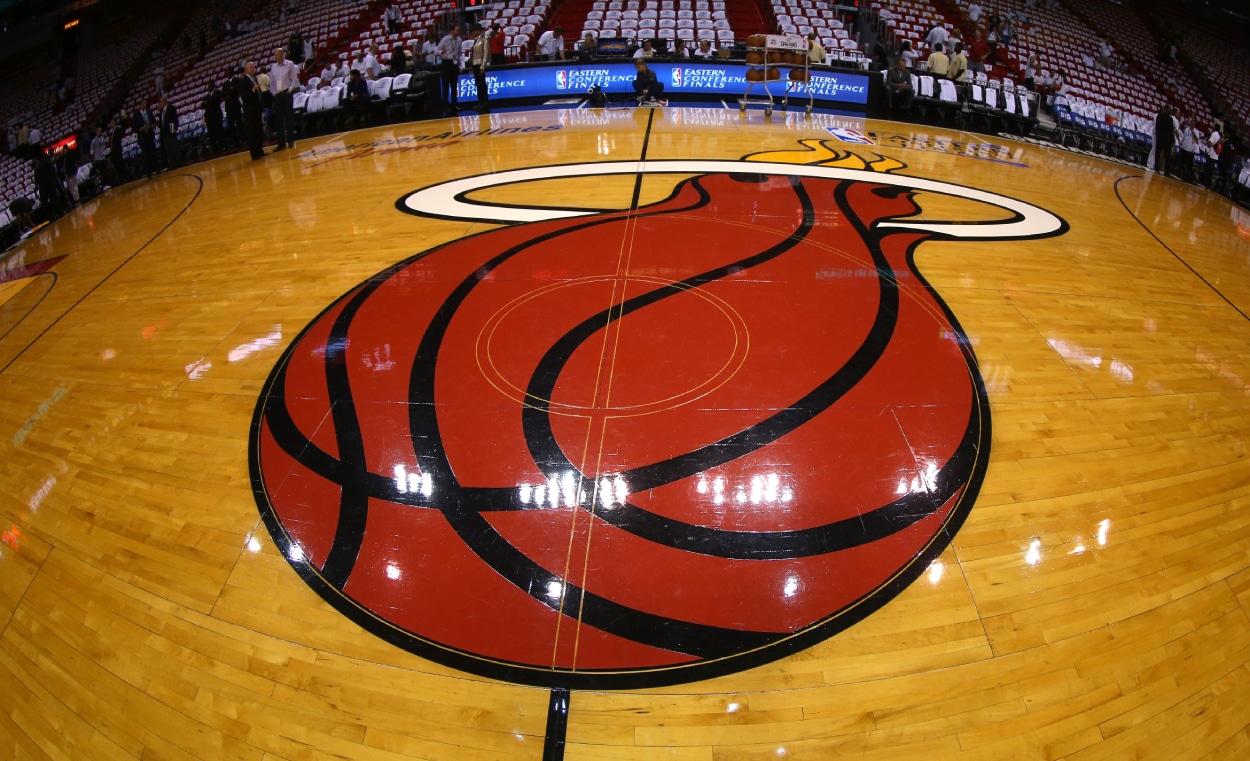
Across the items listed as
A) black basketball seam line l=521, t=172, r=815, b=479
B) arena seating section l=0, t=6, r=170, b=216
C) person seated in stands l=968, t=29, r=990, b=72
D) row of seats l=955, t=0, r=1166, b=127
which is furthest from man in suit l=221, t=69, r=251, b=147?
row of seats l=955, t=0, r=1166, b=127

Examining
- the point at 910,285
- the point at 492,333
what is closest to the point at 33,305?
the point at 492,333

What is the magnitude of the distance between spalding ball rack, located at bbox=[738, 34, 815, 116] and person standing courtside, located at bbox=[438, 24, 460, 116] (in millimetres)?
5609

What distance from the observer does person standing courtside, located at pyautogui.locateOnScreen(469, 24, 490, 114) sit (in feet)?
39.4

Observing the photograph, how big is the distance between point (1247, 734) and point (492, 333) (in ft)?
14.1

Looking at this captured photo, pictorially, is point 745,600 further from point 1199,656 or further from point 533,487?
point 1199,656

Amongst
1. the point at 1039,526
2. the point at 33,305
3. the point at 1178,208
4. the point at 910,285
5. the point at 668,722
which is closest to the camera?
the point at 668,722

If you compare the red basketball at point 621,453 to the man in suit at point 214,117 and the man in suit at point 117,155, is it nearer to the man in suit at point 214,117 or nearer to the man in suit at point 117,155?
the man in suit at point 214,117

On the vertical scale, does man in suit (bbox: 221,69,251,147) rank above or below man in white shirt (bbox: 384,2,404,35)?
below

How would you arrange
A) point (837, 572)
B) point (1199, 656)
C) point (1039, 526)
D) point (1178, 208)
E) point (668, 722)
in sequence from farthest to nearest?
point (1178, 208) → point (1039, 526) → point (837, 572) → point (1199, 656) → point (668, 722)

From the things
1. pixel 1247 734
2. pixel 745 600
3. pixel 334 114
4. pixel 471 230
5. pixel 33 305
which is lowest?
pixel 1247 734

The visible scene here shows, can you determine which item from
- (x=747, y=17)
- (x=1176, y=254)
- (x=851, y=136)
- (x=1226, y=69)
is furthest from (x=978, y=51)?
(x=1176, y=254)

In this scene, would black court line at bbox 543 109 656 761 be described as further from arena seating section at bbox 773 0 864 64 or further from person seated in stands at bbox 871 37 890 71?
arena seating section at bbox 773 0 864 64

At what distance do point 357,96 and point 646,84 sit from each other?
5552 mm

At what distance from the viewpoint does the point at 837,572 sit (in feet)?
9.56
